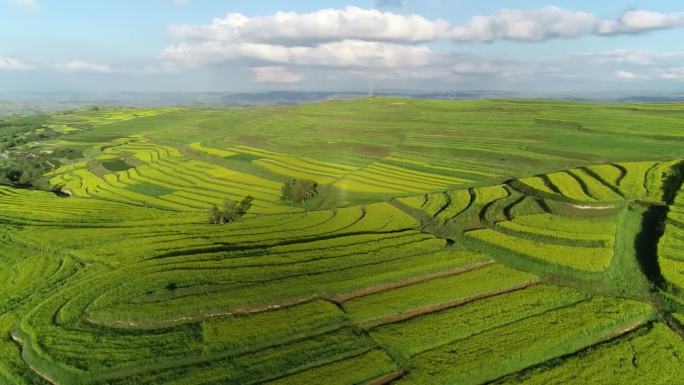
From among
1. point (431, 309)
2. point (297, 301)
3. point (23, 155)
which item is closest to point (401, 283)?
point (431, 309)

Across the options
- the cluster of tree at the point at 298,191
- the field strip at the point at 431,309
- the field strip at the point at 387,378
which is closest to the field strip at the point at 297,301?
the field strip at the point at 431,309

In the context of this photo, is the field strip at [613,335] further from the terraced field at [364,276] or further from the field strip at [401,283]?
the field strip at [401,283]

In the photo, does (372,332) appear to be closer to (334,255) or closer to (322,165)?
(334,255)

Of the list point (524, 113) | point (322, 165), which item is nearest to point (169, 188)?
point (322, 165)

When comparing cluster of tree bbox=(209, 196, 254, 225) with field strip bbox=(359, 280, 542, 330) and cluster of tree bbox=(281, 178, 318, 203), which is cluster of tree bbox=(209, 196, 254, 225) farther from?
field strip bbox=(359, 280, 542, 330)

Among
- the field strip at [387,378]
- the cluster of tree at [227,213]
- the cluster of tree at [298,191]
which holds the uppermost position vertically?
the cluster of tree at [298,191]

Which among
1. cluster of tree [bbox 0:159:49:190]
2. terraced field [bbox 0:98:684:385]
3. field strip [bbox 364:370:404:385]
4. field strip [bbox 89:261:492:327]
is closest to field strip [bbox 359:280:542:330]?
terraced field [bbox 0:98:684:385]
